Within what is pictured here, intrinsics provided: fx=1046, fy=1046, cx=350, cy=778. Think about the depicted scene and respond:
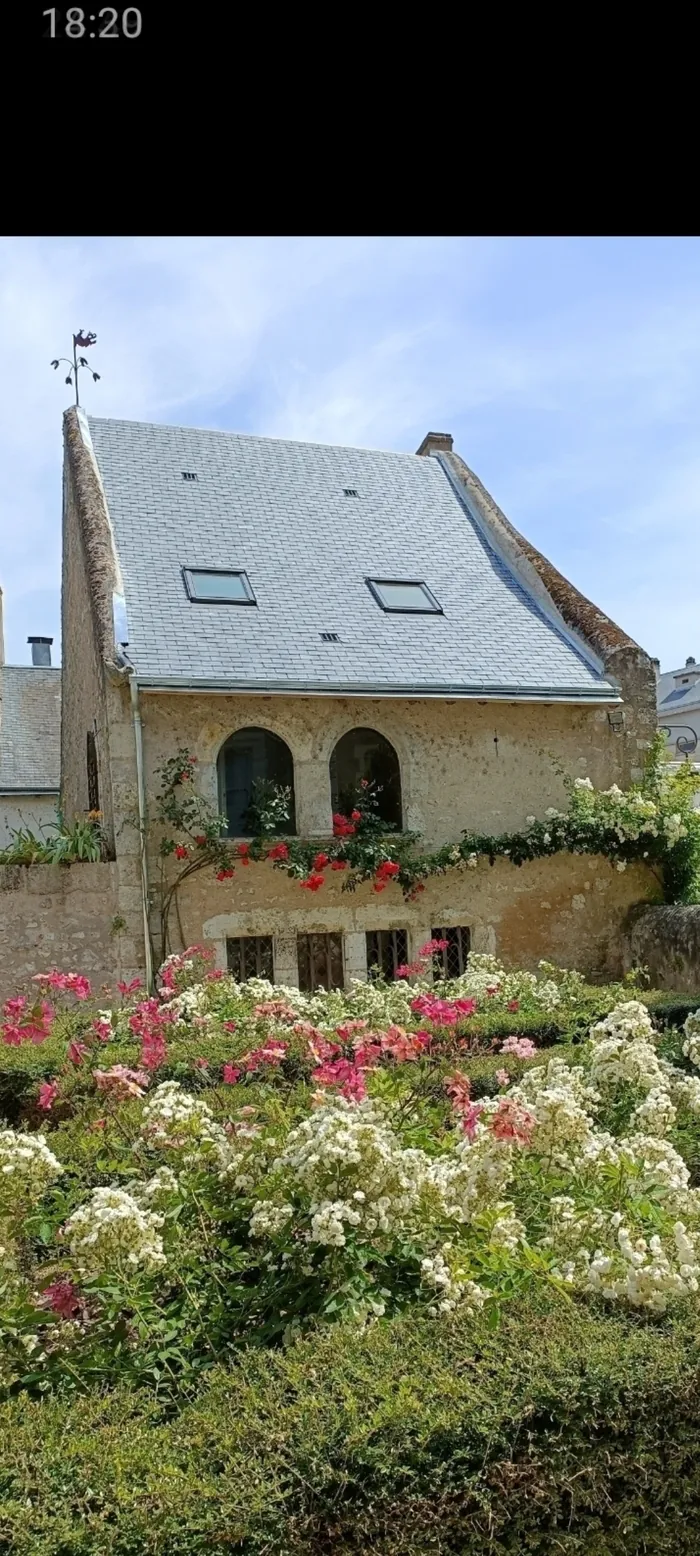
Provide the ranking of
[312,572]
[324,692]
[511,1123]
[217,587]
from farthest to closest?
[312,572], [217,587], [324,692], [511,1123]

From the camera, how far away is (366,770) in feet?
35.3

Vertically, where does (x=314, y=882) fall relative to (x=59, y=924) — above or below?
above

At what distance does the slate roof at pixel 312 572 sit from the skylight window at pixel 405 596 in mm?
123

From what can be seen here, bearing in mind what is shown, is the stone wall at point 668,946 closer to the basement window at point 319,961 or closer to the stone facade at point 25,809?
the basement window at point 319,961

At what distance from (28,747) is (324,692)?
12.0 meters

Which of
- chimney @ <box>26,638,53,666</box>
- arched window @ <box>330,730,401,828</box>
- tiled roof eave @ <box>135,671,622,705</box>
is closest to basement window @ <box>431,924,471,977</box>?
arched window @ <box>330,730,401,828</box>

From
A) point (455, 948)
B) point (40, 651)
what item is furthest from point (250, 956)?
point (40, 651)

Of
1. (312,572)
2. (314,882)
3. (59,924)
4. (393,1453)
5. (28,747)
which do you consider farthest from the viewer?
(28,747)

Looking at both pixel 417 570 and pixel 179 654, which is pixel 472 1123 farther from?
pixel 417 570

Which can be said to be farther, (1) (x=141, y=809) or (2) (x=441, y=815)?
(2) (x=441, y=815)

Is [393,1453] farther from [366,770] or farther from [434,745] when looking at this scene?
[434,745]

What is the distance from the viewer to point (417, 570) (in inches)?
495
